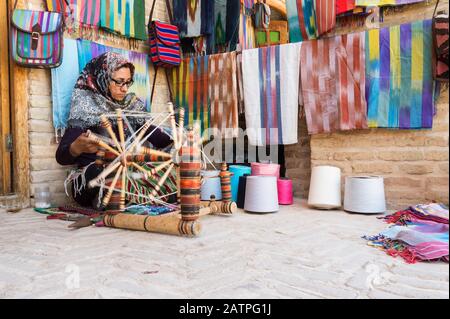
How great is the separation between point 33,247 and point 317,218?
224cm

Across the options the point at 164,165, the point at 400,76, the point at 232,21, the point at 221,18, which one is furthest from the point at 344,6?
the point at 164,165

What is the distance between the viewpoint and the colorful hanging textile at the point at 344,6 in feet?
12.1

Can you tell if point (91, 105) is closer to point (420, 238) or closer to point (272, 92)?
point (272, 92)

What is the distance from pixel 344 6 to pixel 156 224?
283 centimetres

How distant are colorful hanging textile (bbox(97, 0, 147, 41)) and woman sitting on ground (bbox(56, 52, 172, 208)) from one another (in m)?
0.91

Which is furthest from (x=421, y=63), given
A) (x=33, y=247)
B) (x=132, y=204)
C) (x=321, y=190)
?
(x=33, y=247)

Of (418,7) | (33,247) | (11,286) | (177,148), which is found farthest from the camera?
(418,7)

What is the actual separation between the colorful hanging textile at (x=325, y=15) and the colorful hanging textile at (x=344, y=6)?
0.04 m

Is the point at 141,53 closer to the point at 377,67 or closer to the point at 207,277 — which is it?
the point at 377,67

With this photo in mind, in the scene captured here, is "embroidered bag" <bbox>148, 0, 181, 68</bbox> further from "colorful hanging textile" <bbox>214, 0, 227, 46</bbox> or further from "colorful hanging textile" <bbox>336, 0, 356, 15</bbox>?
"colorful hanging textile" <bbox>336, 0, 356, 15</bbox>

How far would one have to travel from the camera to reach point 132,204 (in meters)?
3.75

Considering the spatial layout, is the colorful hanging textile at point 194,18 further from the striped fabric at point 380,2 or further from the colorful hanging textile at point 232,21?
the striped fabric at point 380,2

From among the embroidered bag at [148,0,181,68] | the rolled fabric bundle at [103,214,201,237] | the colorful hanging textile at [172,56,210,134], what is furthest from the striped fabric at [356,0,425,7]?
the rolled fabric bundle at [103,214,201,237]

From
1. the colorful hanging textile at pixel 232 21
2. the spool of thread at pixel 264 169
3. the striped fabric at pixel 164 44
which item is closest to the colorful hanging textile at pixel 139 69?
the striped fabric at pixel 164 44
